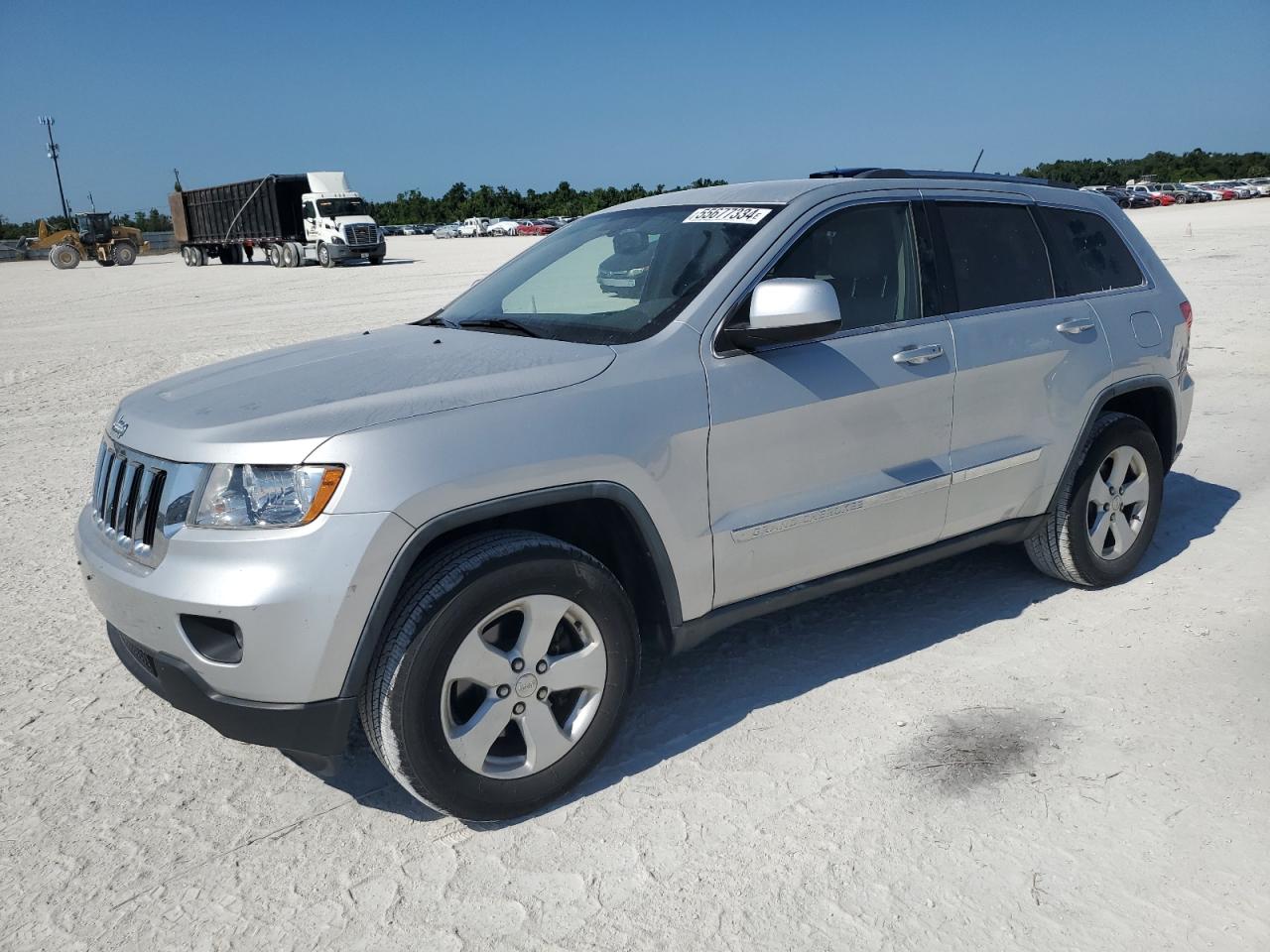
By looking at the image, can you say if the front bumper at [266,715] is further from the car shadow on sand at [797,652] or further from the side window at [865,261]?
the side window at [865,261]

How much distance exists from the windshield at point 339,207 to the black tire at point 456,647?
1344 inches

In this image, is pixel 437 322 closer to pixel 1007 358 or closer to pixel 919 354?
pixel 919 354

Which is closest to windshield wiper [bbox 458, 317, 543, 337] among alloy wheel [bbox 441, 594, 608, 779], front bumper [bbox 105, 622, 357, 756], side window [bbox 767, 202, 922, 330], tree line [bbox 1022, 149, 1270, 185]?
side window [bbox 767, 202, 922, 330]

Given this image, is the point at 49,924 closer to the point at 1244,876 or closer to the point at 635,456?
the point at 635,456

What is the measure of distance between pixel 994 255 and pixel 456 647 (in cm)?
267

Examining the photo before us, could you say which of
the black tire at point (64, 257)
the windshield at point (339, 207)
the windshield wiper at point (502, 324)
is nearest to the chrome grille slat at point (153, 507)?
the windshield wiper at point (502, 324)

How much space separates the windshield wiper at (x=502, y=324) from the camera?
3.61 m

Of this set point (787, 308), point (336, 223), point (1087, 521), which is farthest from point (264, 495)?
point (336, 223)

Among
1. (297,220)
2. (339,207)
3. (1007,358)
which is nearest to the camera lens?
(1007,358)

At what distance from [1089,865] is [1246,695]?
1294mm

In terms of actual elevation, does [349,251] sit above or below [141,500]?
below

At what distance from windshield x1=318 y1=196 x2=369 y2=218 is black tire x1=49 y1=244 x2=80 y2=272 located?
14332 millimetres

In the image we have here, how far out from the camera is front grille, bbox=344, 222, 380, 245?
3362 centimetres

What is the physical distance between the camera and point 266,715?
270 cm
